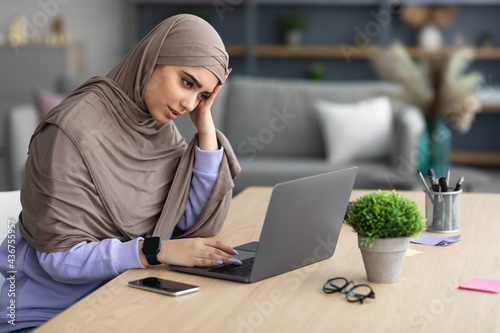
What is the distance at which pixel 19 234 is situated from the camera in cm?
142

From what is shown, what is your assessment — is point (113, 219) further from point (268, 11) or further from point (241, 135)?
point (268, 11)

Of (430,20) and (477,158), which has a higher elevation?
(430,20)

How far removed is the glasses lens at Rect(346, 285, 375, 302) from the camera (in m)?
1.05

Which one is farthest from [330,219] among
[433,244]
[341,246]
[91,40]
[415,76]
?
[91,40]

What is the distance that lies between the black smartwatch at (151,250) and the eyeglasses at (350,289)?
33cm

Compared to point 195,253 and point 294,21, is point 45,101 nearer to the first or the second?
point 294,21

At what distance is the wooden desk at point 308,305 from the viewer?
94 cm

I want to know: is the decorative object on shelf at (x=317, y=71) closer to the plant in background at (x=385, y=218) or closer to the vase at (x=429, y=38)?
the vase at (x=429, y=38)

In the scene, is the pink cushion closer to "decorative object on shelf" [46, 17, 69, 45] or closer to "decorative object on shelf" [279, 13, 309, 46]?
"decorative object on shelf" [46, 17, 69, 45]

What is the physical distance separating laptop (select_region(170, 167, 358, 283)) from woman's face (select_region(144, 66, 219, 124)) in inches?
14.5

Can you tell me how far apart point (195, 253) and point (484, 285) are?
1.65 ft

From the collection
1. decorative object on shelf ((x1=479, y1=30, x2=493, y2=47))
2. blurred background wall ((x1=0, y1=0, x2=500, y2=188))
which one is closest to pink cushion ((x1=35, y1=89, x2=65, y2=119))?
blurred background wall ((x1=0, y1=0, x2=500, y2=188))

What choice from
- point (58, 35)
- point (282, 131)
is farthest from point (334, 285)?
point (58, 35)

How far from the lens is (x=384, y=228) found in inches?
42.8
